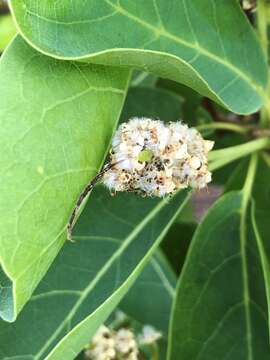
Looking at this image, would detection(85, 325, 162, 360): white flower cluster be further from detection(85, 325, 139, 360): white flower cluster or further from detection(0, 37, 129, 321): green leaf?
detection(0, 37, 129, 321): green leaf

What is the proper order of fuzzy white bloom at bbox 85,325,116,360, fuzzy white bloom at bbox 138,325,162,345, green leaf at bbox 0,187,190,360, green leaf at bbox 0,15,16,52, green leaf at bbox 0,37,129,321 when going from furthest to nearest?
green leaf at bbox 0,15,16,52, fuzzy white bloom at bbox 138,325,162,345, fuzzy white bloom at bbox 85,325,116,360, green leaf at bbox 0,187,190,360, green leaf at bbox 0,37,129,321

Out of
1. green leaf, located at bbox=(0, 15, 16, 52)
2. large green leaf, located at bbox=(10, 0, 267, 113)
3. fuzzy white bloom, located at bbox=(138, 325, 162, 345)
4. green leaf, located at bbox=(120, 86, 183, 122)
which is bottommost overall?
fuzzy white bloom, located at bbox=(138, 325, 162, 345)

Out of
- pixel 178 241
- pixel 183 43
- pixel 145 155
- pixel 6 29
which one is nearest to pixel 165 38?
pixel 183 43

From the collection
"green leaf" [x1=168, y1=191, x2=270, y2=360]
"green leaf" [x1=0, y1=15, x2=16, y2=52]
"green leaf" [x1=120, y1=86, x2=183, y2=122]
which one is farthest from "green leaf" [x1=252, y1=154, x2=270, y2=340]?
"green leaf" [x1=0, y1=15, x2=16, y2=52]

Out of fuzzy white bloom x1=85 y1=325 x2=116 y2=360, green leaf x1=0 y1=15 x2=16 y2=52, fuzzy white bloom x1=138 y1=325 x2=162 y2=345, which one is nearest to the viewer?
fuzzy white bloom x1=85 y1=325 x2=116 y2=360

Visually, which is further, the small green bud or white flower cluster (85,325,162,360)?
white flower cluster (85,325,162,360)

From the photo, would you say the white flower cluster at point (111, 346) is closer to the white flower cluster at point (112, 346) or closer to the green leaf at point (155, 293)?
the white flower cluster at point (112, 346)

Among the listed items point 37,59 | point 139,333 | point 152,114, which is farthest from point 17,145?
point 139,333

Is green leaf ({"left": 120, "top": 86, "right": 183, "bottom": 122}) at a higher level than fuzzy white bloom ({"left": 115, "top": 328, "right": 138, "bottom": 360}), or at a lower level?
higher
